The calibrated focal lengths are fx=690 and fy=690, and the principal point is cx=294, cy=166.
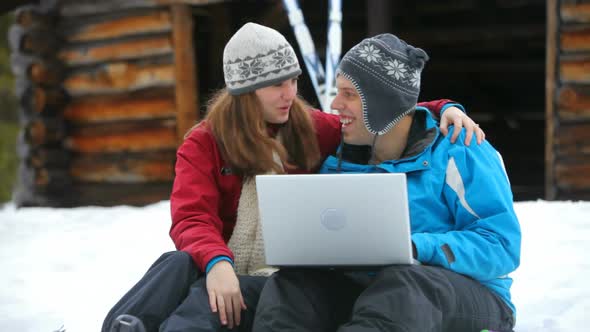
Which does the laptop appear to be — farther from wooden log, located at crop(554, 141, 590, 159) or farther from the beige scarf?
wooden log, located at crop(554, 141, 590, 159)

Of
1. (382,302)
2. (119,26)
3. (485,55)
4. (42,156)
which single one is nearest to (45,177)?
(42,156)

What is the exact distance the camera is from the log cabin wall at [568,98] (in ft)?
17.2

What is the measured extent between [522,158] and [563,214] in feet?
14.3

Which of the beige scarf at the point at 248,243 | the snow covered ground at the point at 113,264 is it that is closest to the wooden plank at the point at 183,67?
the snow covered ground at the point at 113,264

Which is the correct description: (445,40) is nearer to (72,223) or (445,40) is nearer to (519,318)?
(72,223)

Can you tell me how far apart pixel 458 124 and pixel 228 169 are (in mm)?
826

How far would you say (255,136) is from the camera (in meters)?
2.50

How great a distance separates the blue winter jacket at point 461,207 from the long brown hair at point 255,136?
1.08 feet

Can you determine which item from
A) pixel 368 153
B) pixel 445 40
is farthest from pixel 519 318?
pixel 445 40

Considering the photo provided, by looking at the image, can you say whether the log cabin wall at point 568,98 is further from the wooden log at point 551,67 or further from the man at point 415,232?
the man at point 415,232

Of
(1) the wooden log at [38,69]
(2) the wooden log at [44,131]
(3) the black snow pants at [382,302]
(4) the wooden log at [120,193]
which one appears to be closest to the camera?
(3) the black snow pants at [382,302]

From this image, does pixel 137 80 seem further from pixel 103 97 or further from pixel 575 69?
pixel 575 69

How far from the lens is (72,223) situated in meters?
Answer: 5.59

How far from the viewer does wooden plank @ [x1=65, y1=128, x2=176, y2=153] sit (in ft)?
21.2
